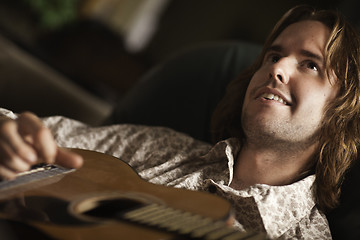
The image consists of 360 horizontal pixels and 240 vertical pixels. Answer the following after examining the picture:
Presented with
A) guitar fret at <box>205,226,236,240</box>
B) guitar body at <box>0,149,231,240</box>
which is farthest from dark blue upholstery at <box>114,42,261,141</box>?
guitar fret at <box>205,226,236,240</box>

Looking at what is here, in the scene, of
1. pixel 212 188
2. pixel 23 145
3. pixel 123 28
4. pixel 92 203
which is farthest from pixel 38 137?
pixel 123 28

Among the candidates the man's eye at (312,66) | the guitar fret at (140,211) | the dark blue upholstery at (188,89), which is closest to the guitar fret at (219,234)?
the guitar fret at (140,211)

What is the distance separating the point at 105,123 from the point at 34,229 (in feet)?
3.02

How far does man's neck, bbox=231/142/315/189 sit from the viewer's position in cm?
111

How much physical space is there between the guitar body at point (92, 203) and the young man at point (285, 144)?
0.27 metres

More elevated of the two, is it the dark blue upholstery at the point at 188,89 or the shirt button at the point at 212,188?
the dark blue upholstery at the point at 188,89

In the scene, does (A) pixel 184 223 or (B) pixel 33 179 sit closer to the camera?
(A) pixel 184 223

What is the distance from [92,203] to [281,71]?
0.61 meters

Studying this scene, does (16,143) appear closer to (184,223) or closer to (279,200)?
(184,223)

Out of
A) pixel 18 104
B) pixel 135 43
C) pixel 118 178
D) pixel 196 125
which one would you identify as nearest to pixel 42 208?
pixel 118 178

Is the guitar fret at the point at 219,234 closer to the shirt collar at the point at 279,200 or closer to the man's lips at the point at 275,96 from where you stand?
the shirt collar at the point at 279,200

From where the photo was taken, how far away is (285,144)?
42.9 inches

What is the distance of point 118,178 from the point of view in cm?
81

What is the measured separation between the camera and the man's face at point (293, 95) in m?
1.06
